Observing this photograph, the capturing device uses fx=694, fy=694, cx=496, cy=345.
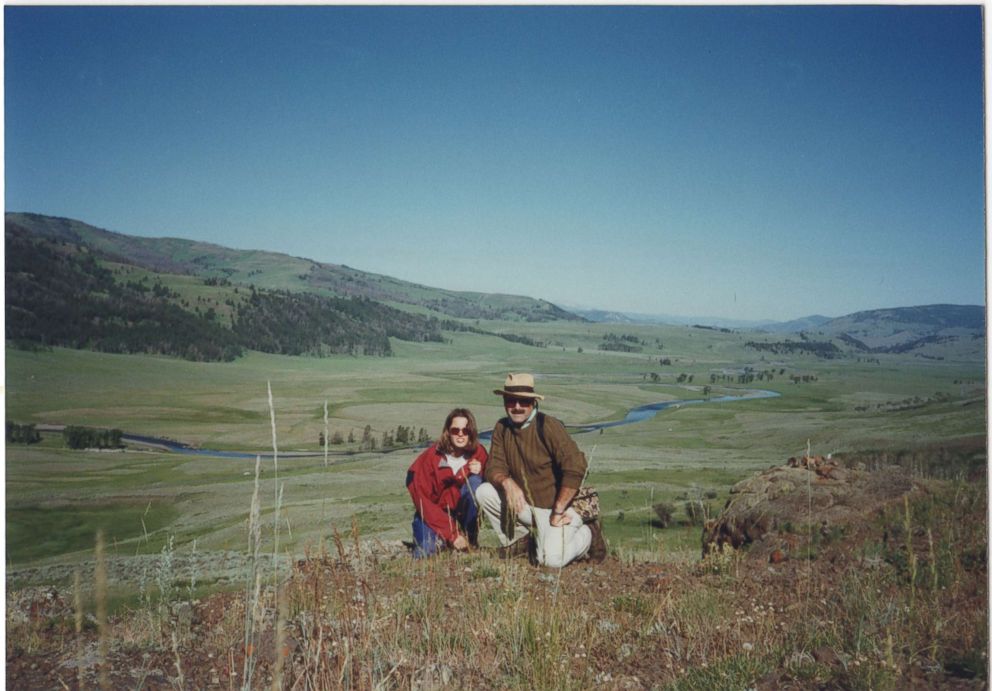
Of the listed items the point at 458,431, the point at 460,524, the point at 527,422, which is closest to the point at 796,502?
the point at 527,422

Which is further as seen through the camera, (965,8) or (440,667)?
(965,8)

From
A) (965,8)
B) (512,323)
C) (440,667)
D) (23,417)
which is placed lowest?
(440,667)

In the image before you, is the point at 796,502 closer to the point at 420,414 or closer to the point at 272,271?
the point at 420,414

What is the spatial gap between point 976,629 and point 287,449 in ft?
16.3

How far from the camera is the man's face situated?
4.72 metres

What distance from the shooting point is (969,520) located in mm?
4961

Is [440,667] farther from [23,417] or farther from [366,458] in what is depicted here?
[23,417]

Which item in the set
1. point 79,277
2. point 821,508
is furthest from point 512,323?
point 79,277

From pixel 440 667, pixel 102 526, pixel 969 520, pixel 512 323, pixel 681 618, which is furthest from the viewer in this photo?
pixel 512 323

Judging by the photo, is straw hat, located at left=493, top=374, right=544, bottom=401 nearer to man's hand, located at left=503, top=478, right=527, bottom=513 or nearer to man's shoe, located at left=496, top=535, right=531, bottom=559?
man's hand, located at left=503, top=478, right=527, bottom=513

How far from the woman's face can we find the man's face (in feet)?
1.12

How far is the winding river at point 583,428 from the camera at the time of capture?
5.85 meters

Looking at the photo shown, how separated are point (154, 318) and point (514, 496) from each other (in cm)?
402

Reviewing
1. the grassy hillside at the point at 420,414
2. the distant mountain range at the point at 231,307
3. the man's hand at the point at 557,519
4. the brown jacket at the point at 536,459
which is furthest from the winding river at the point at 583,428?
the man's hand at the point at 557,519
